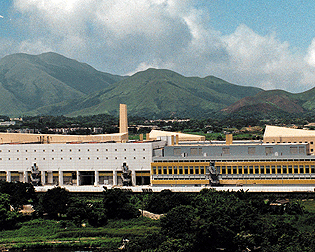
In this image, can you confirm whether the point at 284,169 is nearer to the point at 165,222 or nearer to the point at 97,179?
the point at 165,222

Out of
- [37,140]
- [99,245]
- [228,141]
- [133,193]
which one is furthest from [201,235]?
[37,140]

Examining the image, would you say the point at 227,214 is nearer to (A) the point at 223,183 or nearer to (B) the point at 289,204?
(B) the point at 289,204

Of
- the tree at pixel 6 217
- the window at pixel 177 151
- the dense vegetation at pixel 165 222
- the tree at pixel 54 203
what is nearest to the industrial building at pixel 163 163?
the window at pixel 177 151

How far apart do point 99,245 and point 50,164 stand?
105 ft

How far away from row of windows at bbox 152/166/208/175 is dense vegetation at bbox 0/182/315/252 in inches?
244

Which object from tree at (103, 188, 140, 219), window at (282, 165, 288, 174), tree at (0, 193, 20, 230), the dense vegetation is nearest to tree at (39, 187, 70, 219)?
the dense vegetation

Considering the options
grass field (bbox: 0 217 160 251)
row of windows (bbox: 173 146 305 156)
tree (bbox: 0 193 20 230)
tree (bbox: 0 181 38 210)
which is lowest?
grass field (bbox: 0 217 160 251)

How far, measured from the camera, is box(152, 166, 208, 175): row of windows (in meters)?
73.4

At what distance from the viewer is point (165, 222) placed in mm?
49750

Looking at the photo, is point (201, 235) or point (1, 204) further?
point (1, 204)

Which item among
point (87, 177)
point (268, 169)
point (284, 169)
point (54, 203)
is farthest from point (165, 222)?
point (87, 177)

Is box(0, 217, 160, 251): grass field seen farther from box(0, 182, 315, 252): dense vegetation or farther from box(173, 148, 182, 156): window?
box(173, 148, 182, 156): window

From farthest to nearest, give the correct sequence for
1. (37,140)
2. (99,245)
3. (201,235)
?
(37,140) → (99,245) → (201,235)

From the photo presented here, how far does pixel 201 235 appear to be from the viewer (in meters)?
45.8
